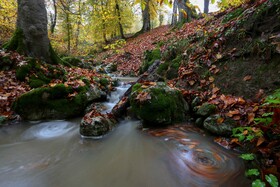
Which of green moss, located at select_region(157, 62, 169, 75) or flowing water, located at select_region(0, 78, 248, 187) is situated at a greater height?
green moss, located at select_region(157, 62, 169, 75)

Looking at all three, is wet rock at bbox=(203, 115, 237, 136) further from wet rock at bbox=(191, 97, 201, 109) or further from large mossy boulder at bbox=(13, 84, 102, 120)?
large mossy boulder at bbox=(13, 84, 102, 120)

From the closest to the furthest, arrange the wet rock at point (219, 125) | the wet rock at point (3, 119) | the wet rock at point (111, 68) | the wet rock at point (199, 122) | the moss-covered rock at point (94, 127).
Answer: the wet rock at point (219, 125) → the moss-covered rock at point (94, 127) → the wet rock at point (199, 122) → the wet rock at point (3, 119) → the wet rock at point (111, 68)

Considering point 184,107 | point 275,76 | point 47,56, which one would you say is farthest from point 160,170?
point 47,56

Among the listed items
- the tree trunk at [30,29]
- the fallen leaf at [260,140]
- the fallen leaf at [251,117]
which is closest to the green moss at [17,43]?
the tree trunk at [30,29]

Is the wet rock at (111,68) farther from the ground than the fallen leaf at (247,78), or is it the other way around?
the wet rock at (111,68)

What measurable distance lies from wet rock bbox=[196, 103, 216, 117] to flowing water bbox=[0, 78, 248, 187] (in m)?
0.48

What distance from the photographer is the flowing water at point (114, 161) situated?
2.45 metres

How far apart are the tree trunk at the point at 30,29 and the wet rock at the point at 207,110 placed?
559 centimetres

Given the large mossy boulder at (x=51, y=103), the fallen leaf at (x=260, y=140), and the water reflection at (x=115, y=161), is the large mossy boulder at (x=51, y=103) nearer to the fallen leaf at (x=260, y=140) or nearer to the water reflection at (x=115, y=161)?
the water reflection at (x=115, y=161)

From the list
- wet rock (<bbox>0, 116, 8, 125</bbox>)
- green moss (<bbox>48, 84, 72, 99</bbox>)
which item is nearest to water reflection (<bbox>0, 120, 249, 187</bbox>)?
wet rock (<bbox>0, 116, 8, 125</bbox>)

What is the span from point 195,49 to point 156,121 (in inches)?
130

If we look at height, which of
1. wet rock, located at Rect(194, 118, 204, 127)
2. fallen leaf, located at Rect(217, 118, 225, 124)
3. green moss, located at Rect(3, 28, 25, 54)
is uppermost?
green moss, located at Rect(3, 28, 25, 54)

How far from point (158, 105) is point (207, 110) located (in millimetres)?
972

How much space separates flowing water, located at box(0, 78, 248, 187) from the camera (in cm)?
245
